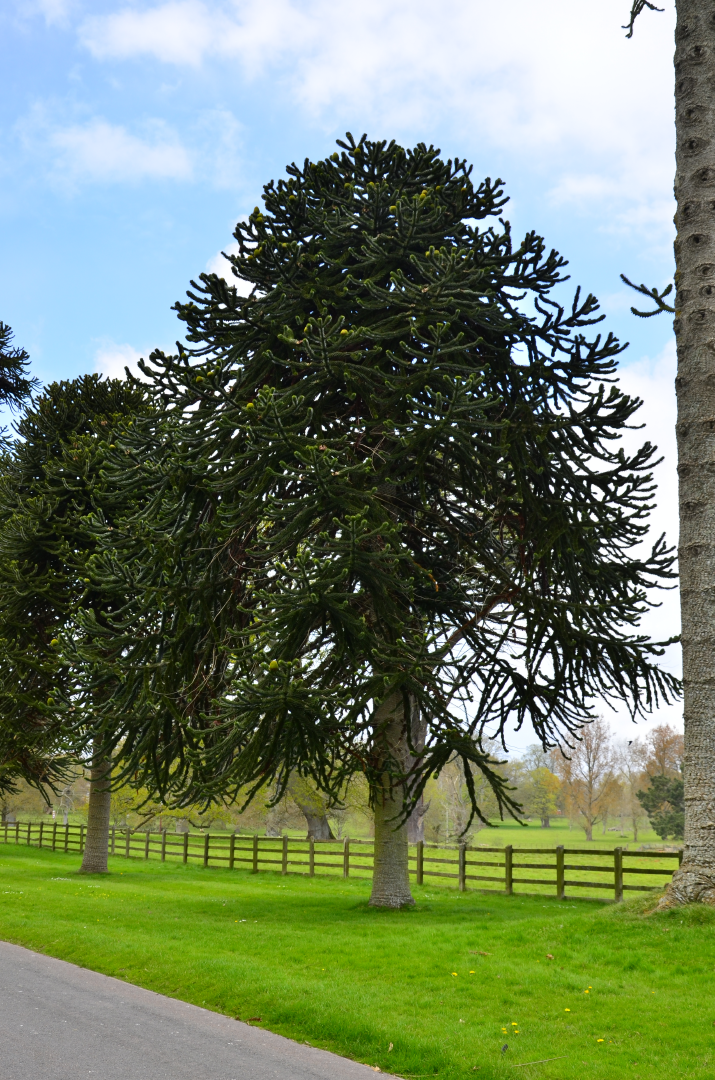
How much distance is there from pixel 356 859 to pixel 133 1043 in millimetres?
27504

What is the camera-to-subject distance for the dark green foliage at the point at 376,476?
12.5 m

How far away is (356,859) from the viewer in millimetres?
32406

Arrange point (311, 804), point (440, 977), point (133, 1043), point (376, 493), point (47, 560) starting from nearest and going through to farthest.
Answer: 1. point (133, 1043)
2. point (440, 977)
3. point (376, 493)
4. point (47, 560)
5. point (311, 804)

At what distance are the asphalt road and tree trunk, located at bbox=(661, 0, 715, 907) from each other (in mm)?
5089

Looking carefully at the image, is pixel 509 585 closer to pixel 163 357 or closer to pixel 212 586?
pixel 212 586

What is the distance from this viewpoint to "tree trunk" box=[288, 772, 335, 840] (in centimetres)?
3116

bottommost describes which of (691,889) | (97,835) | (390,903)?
(97,835)

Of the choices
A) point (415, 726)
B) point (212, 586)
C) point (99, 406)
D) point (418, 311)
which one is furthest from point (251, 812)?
point (418, 311)

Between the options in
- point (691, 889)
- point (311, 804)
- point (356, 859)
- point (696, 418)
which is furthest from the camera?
point (311, 804)

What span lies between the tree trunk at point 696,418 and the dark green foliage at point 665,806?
43534mm

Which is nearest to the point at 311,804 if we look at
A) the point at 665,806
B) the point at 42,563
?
the point at 42,563

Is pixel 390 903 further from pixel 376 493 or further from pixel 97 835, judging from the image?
pixel 97 835

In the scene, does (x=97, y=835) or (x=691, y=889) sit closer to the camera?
(x=691, y=889)

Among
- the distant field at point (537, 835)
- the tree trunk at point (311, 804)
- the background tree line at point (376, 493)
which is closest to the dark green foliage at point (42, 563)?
the background tree line at point (376, 493)
